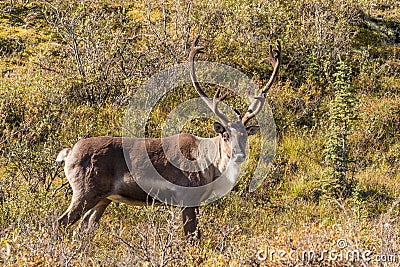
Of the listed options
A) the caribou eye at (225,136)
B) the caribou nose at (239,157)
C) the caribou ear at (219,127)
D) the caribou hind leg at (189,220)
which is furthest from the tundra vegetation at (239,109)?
the caribou ear at (219,127)

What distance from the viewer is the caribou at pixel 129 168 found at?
24.0 feet

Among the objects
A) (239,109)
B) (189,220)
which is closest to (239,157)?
(189,220)

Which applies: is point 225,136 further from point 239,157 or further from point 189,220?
point 189,220

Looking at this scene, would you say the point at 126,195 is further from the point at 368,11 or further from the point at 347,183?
the point at 368,11

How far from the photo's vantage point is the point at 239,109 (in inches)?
414

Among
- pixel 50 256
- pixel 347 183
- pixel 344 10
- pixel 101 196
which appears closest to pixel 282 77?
pixel 344 10

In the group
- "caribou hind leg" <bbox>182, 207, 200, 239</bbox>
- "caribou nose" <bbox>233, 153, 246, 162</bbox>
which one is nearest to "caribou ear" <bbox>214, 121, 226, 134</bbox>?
"caribou nose" <bbox>233, 153, 246, 162</bbox>

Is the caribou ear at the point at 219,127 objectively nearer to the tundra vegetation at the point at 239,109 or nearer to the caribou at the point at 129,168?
the caribou at the point at 129,168

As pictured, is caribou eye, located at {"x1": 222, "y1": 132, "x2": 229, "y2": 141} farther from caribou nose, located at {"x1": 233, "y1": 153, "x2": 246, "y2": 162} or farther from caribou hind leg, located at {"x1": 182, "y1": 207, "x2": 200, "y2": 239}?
caribou hind leg, located at {"x1": 182, "y1": 207, "x2": 200, "y2": 239}

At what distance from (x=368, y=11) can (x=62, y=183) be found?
876cm

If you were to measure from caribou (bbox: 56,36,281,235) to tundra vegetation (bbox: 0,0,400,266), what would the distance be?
0.82 ft

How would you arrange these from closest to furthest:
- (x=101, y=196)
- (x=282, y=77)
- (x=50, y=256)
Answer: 1. (x=50, y=256)
2. (x=101, y=196)
3. (x=282, y=77)

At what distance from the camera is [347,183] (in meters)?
8.80

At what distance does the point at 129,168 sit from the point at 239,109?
3.47 metres
